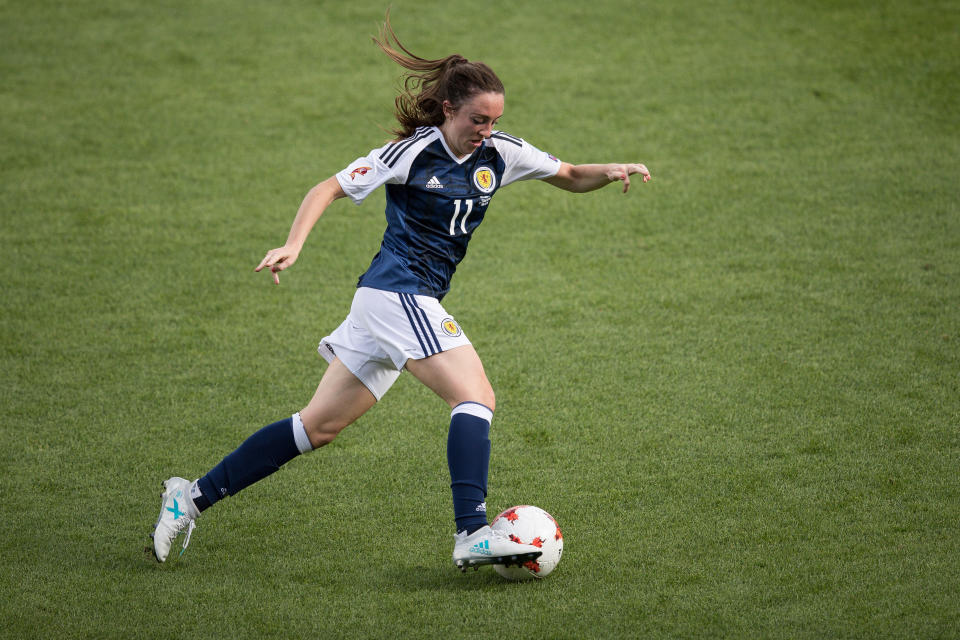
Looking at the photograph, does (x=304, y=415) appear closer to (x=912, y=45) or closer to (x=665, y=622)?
(x=665, y=622)

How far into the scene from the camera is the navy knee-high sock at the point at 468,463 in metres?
3.42

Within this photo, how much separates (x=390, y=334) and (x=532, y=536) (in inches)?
34.4

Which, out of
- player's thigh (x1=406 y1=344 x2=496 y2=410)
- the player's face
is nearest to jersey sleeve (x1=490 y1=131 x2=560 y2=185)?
the player's face

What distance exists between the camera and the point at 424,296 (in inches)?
142

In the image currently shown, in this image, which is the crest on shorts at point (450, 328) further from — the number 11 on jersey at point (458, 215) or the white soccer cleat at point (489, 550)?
the white soccer cleat at point (489, 550)

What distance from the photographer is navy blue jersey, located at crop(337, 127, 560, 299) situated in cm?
355

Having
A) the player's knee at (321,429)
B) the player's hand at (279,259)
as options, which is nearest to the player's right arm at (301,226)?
the player's hand at (279,259)

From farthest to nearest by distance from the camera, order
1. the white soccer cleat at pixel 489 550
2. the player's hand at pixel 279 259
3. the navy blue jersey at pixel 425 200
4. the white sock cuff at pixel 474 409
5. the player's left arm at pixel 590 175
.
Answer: the player's left arm at pixel 590 175 → the navy blue jersey at pixel 425 200 → the white sock cuff at pixel 474 409 → the white soccer cleat at pixel 489 550 → the player's hand at pixel 279 259

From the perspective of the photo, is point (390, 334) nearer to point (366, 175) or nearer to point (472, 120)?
point (366, 175)

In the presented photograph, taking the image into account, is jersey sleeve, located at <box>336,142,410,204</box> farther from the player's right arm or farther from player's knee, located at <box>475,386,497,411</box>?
player's knee, located at <box>475,386,497,411</box>

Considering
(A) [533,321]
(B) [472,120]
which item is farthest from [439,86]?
(A) [533,321]

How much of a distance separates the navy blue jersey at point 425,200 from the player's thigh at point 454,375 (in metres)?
0.27

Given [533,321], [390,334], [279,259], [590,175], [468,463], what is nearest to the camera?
[279,259]

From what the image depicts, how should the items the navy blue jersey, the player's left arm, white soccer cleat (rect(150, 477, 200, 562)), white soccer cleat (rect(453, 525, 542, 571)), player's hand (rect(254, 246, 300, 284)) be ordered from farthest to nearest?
the player's left arm → white soccer cleat (rect(150, 477, 200, 562)) → the navy blue jersey → white soccer cleat (rect(453, 525, 542, 571)) → player's hand (rect(254, 246, 300, 284))
